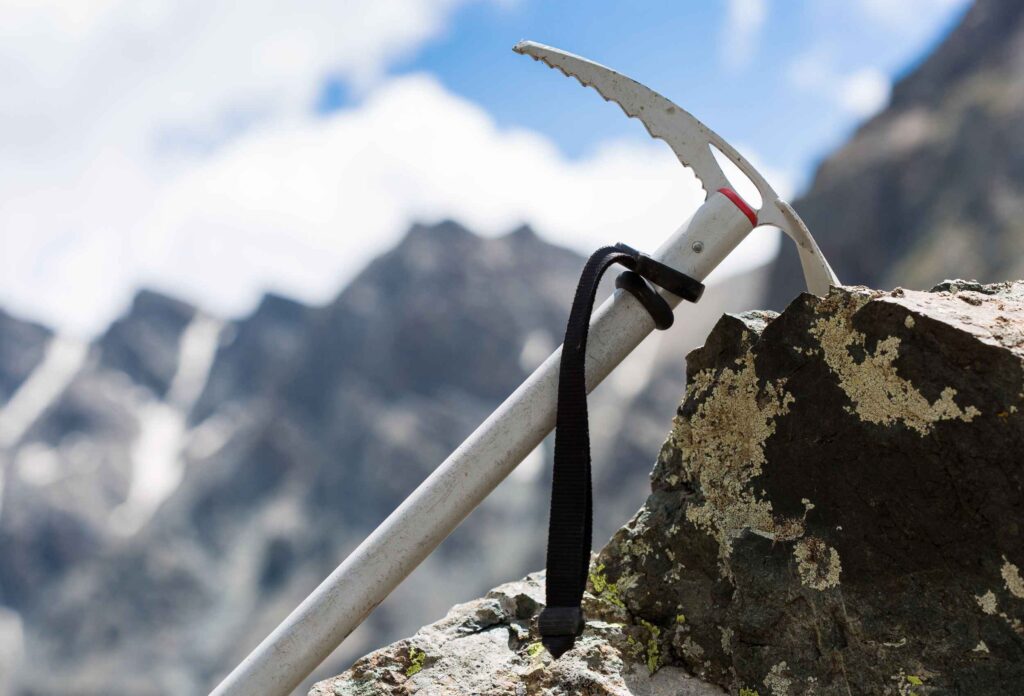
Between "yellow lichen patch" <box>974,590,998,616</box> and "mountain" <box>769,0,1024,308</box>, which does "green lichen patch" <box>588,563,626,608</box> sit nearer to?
"yellow lichen patch" <box>974,590,998,616</box>

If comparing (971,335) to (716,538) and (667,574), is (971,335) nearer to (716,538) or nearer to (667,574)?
(716,538)

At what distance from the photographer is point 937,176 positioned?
9312cm

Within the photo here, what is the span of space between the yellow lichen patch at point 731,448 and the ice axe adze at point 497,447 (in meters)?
0.38

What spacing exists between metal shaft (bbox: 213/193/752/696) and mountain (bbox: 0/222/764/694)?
11016cm

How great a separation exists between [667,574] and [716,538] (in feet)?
0.85

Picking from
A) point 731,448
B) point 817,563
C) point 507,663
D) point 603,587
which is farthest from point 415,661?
point 817,563

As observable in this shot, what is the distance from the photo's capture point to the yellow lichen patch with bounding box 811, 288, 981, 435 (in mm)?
3240

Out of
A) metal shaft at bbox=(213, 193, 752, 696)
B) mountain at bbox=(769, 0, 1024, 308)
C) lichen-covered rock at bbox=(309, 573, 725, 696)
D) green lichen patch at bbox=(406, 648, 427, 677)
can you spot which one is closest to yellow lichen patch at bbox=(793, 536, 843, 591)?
lichen-covered rock at bbox=(309, 573, 725, 696)

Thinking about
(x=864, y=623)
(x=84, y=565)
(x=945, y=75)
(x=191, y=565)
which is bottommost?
(x=864, y=623)

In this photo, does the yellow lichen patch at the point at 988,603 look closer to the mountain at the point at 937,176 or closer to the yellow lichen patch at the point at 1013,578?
the yellow lichen patch at the point at 1013,578

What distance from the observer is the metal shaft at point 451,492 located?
11.6ft

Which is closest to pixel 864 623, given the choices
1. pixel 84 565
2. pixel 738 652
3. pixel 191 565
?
pixel 738 652

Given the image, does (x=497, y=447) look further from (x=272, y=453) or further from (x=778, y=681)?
(x=272, y=453)

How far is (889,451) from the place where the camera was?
10.8 feet
